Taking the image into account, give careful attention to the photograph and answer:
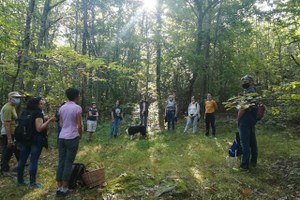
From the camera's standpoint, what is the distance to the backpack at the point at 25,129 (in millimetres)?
6332

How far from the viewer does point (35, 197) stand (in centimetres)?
584

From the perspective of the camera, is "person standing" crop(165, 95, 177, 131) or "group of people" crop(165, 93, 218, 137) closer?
"group of people" crop(165, 93, 218, 137)

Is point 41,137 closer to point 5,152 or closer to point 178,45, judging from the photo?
point 5,152

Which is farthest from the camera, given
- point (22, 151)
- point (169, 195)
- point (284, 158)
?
point (284, 158)

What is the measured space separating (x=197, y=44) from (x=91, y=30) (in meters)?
8.29

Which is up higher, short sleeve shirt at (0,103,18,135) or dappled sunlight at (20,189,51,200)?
short sleeve shirt at (0,103,18,135)

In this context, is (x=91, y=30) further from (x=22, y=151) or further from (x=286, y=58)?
(x=22, y=151)

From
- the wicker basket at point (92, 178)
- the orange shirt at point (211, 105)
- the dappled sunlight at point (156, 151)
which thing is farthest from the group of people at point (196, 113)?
the wicker basket at point (92, 178)

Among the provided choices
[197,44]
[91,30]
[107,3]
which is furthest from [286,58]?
[91,30]

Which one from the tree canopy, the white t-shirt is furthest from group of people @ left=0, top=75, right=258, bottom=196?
the white t-shirt

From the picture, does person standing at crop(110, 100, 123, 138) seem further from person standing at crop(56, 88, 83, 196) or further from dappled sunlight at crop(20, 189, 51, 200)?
person standing at crop(56, 88, 83, 196)

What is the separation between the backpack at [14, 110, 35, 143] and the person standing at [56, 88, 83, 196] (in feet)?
3.07

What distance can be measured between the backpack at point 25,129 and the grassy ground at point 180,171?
1.10m

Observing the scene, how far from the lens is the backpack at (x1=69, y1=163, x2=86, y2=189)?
20.0 ft
